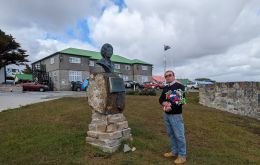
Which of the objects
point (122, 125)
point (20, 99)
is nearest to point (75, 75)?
point (20, 99)

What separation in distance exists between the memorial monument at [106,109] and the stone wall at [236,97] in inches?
382

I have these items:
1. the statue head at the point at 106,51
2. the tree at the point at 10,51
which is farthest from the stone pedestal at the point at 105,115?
the tree at the point at 10,51

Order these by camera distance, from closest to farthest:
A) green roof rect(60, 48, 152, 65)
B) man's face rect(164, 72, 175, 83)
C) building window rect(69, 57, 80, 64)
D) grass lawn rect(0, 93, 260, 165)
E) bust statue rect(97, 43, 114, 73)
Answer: man's face rect(164, 72, 175, 83) → grass lawn rect(0, 93, 260, 165) → bust statue rect(97, 43, 114, 73) → building window rect(69, 57, 80, 64) → green roof rect(60, 48, 152, 65)

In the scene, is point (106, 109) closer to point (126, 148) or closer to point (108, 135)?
point (108, 135)

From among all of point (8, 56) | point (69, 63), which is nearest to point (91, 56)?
point (69, 63)

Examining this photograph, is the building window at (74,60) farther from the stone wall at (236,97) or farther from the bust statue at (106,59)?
the bust statue at (106,59)

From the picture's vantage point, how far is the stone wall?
11766 millimetres

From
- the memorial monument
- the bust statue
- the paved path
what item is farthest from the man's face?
the paved path

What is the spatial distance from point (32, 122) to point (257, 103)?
11702mm

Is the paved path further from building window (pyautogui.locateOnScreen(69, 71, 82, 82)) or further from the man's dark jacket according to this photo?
building window (pyautogui.locateOnScreen(69, 71, 82, 82))

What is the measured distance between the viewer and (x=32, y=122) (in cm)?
805

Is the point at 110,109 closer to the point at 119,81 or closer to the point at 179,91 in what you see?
the point at 119,81

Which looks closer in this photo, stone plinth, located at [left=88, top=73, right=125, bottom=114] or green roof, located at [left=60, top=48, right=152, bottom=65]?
stone plinth, located at [left=88, top=73, right=125, bottom=114]

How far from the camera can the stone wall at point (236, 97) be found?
1177 centimetres
